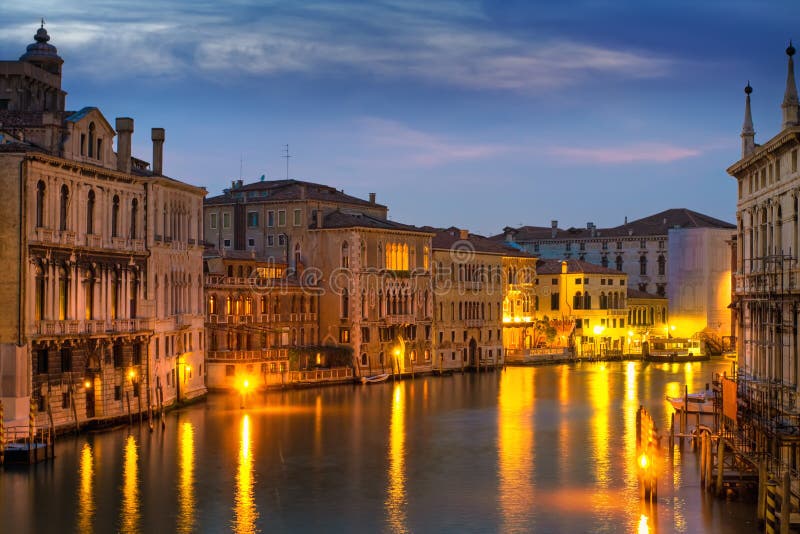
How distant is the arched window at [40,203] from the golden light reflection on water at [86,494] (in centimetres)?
612

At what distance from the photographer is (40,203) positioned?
3297cm

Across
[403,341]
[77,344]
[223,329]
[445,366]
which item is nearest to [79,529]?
[77,344]

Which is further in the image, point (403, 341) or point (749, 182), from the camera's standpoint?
point (403, 341)

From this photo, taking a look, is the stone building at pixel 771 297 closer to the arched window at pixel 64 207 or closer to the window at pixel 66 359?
the window at pixel 66 359

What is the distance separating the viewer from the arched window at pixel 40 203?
32.8 m

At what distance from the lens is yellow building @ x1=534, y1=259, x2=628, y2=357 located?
80062 mm

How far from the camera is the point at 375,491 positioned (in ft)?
91.4

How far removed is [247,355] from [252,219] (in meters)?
13.1

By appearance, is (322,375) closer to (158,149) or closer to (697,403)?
(158,149)

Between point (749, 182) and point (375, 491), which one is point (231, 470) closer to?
point (375, 491)

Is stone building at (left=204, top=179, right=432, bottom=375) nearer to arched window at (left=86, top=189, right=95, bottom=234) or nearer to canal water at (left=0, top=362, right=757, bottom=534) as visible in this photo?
canal water at (left=0, top=362, right=757, bottom=534)

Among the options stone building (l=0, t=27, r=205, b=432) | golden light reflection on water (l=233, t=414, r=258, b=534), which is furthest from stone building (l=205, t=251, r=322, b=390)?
golden light reflection on water (l=233, t=414, r=258, b=534)

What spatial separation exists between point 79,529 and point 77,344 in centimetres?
1159

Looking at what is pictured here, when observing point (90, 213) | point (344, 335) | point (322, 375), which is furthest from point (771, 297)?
point (344, 335)
